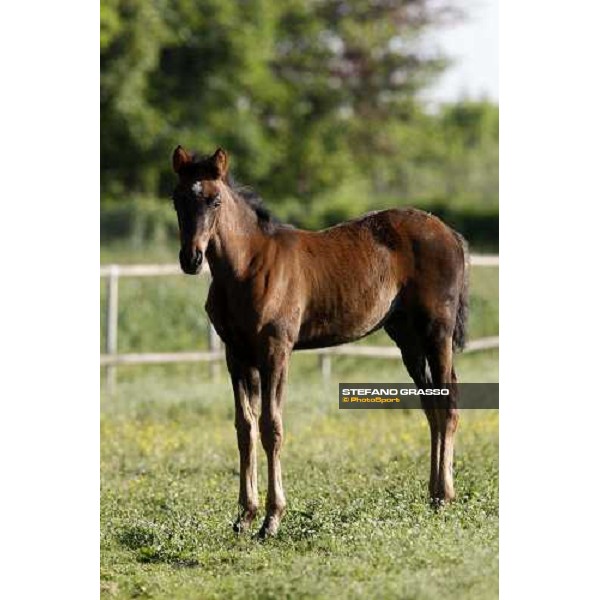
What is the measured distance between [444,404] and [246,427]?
1228mm

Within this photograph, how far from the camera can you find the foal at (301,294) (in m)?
6.39

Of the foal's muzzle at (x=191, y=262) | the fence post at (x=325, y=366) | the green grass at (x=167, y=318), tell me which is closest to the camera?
the foal's muzzle at (x=191, y=262)

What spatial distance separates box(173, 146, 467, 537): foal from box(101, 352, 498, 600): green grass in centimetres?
27

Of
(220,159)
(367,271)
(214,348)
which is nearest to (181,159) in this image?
(220,159)

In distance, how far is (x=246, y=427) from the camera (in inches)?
262

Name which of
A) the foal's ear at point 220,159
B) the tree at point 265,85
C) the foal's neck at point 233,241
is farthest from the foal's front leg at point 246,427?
the tree at point 265,85

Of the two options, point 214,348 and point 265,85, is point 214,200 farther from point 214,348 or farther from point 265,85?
point 214,348

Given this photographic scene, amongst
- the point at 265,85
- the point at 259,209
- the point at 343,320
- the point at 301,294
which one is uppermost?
the point at 265,85

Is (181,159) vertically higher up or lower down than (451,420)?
higher up

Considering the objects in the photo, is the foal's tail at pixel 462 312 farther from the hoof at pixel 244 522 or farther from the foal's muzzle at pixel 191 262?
the foal's muzzle at pixel 191 262

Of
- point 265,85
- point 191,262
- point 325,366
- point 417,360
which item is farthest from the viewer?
point 325,366

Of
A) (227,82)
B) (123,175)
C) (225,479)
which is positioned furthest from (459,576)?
(123,175)

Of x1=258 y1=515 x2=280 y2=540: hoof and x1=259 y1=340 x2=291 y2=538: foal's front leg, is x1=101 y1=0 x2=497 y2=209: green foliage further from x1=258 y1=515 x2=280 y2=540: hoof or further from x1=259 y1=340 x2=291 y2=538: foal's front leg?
x1=258 y1=515 x2=280 y2=540: hoof

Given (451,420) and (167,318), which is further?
(167,318)
